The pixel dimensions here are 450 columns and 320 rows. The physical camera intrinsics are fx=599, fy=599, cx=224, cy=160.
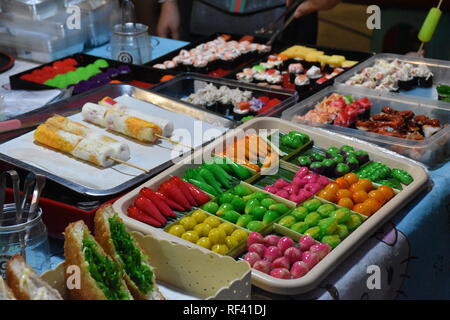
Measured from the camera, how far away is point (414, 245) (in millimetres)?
1939

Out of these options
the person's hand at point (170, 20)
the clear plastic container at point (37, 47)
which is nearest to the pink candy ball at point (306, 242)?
the clear plastic container at point (37, 47)

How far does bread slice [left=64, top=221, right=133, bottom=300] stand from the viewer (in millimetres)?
1347

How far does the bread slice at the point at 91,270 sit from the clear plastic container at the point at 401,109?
1.34 m

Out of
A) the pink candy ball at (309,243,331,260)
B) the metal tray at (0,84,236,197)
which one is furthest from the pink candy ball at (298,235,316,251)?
the metal tray at (0,84,236,197)

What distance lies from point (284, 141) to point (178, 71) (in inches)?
43.9

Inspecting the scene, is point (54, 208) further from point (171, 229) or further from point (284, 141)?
point (284, 141)

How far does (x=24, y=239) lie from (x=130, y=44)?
6.76 ft

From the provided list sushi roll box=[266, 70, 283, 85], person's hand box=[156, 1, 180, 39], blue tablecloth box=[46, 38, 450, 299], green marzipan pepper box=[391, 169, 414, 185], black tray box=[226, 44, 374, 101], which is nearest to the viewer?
blue tablecloth box=[46, 38, 450, 299]

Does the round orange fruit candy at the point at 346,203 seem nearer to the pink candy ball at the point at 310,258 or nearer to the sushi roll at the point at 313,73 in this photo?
the pink candy ball at the point at 310,258

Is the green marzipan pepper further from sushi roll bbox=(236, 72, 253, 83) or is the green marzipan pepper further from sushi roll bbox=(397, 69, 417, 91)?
sushi roll bbox=(236, 72, 253, 83)

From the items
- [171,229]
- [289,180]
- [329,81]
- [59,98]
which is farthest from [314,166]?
[59,98]

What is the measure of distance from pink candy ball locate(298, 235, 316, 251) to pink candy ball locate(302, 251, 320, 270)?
0.05 metres

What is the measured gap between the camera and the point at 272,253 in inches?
66.1

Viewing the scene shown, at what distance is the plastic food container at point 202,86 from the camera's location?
283 cm
